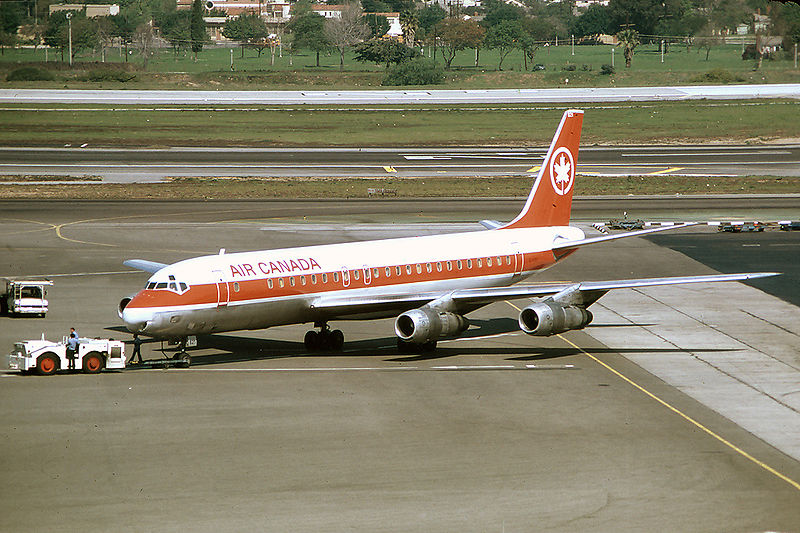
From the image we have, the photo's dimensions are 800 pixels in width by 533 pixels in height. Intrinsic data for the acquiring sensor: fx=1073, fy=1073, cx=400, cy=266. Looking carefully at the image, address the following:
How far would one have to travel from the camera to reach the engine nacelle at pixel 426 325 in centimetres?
4147

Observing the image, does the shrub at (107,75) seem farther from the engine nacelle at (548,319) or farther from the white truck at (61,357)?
the engine nacelle at (548,319)

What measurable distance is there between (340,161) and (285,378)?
250 ft

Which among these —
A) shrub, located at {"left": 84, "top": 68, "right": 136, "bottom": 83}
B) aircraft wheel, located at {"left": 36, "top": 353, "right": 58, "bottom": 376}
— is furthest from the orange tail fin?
shrub, located at {"left": 84, "top": 68, "right": 136, "bottom": 83}

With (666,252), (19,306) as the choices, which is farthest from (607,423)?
(666,252)

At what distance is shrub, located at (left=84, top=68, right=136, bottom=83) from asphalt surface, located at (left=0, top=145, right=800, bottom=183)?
71.8 meters

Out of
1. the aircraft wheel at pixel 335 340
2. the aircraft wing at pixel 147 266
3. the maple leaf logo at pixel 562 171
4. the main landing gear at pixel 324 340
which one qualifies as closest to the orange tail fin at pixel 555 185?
the maple leaf logo at pixel 562 171

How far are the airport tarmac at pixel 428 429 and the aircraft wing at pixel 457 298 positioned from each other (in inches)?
82.8

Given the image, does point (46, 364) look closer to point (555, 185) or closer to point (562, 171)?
point (555, 185)

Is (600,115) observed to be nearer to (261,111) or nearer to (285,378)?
(261,111)

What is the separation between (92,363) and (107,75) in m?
161

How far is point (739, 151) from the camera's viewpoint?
404ft

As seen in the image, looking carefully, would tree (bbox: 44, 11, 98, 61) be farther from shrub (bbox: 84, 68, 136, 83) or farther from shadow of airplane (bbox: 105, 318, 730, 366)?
shadow of airplane (bbox: 105, 318, 730, 366)

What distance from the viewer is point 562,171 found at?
51.6 m

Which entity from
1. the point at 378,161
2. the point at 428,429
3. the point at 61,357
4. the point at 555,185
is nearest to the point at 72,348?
the point at 61,357
